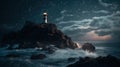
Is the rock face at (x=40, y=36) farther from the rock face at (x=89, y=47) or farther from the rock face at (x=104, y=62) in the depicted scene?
the rock face at (x=104, y=62)

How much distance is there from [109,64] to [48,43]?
52.0 m

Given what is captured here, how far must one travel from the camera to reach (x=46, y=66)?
58.7 metres

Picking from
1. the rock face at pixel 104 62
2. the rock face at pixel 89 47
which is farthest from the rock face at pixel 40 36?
the rock face at pixel 104 62

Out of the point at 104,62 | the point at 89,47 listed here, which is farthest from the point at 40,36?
the point at 104,62

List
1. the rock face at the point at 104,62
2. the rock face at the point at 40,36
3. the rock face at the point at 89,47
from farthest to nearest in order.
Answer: the rock face at the point at 89,47, the rock face at the point at 40,36, the rock face at the point at 104,62

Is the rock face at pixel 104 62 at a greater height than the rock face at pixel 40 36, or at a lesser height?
lesser

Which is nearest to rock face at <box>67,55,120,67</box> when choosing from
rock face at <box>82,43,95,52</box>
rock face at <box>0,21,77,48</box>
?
rock face at <box>0,21,77,48</box>

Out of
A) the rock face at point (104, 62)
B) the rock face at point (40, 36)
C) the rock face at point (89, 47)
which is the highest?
the rock face at point (40, 36)

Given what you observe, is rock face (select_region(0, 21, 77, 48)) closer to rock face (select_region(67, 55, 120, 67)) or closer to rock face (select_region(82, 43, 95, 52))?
rock face (select_region(82, 43, 95, 52))

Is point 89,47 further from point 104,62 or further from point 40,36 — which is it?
point 104,62

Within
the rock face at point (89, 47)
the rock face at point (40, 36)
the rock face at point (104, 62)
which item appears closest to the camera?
the rock face at point (104, 62)

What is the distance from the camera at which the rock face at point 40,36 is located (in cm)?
9411

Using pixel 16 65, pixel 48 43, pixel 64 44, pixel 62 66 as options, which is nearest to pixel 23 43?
pixel 48 43

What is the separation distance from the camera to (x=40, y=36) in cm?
9588
